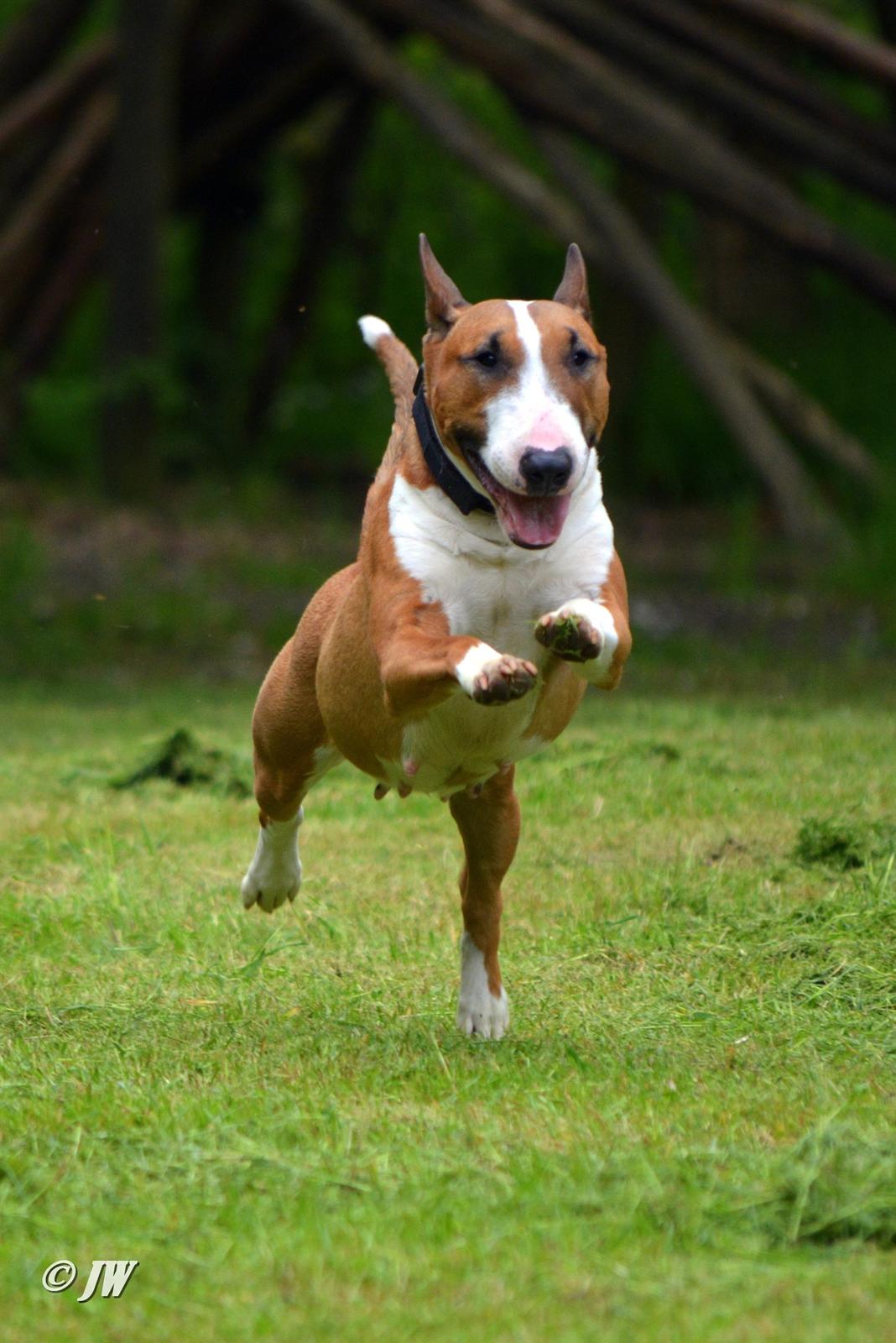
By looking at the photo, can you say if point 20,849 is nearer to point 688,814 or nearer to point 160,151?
point 688,814

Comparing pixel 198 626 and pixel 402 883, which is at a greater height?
pixel 402 883

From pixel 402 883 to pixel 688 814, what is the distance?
3.85 feet

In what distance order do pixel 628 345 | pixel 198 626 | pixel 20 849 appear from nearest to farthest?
pixel 20 849, pixel 198 626, pixel 628 345

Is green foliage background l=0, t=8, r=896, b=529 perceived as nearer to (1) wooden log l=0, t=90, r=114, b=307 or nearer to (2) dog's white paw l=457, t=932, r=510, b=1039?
(1) wooden log l=0, t=90, r=114, b=307

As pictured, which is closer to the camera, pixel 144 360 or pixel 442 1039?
pixel 442 1039

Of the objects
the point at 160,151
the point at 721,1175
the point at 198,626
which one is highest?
the point at 160,151

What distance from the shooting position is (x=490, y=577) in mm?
4332

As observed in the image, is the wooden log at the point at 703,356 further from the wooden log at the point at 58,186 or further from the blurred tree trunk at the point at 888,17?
the wooden log at the point at 58,186

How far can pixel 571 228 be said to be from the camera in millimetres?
11953

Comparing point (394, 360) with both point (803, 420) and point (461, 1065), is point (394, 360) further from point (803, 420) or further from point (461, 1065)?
point (803, 420)

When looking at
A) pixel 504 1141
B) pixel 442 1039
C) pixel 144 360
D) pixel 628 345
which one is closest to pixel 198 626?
pixel 144 360

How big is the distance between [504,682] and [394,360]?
1665 millimetres

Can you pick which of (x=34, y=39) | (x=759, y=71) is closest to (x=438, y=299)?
(x=759, y=71)

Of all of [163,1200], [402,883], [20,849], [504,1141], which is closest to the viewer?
[163,1200]
